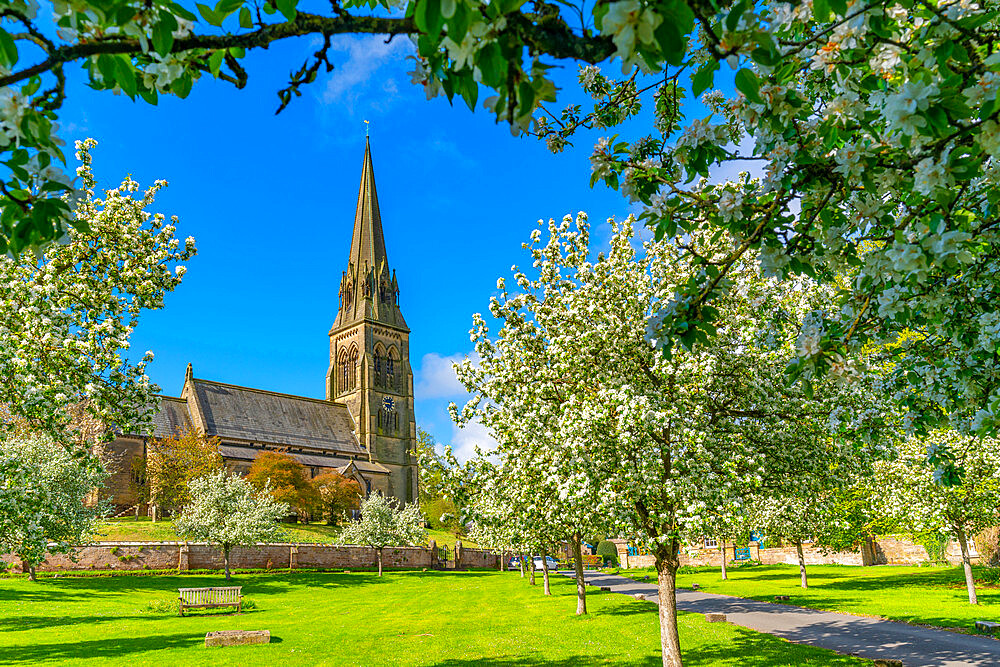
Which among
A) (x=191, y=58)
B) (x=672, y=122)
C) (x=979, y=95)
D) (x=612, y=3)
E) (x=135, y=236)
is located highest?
(x=135, y=236)

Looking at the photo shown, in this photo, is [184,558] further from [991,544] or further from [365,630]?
[991,544]

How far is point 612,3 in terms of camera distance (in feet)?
7.73

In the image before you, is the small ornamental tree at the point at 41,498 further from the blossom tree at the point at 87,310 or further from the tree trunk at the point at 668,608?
the tree trunk at the point at 668,608

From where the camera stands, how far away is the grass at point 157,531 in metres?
50.5

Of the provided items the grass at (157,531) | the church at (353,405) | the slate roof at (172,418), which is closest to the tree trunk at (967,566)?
the grass at (157,531)

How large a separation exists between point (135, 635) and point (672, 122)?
23826 mm

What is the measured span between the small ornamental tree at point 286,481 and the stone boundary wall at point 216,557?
1501 centimetres

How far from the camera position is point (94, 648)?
718 inches

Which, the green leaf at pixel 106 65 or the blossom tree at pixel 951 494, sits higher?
the green leaf at pixel 106 65

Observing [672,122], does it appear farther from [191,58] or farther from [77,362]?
[77,362]

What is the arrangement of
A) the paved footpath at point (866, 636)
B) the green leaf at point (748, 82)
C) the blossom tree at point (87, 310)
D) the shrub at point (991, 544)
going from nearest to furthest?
Answer: the green leaf at point (748, 82) < the blossom tree at point (87, 310) < the paved footpath at point (866, 636) < the shrub at point (991, 544)

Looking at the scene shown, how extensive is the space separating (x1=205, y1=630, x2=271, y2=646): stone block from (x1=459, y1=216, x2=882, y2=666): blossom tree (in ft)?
35.5

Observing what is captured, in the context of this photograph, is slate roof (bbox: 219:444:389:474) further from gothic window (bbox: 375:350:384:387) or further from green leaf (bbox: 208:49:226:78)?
green leaf (bbox: 208:49:226:78)

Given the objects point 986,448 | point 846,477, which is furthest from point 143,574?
point 986,448
